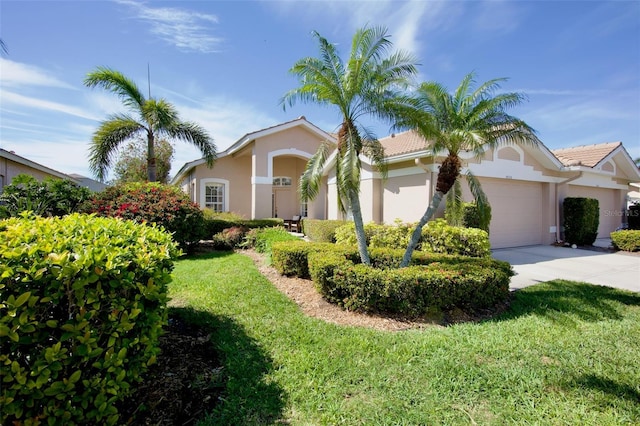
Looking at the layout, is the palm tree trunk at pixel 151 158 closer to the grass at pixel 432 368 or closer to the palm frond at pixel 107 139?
the palm frond at pixel 107 139

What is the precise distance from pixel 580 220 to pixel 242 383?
56.6 feet

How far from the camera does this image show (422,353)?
155 inches

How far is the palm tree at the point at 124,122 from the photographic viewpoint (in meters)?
13.6

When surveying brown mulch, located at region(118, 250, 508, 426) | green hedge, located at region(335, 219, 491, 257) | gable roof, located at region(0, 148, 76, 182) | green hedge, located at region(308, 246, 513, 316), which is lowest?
brown mulch, located at region(118, 250, 508, 426)

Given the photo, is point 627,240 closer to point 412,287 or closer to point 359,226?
point 359,226

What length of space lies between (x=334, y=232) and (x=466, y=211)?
193 inches

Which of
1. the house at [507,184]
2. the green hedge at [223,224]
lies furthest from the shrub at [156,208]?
the house at [507,184]

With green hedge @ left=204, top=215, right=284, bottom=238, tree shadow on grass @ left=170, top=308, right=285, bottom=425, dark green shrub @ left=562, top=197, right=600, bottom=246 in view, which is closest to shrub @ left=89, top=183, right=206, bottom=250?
green hedge @ left=204, top=215, right=284, bottom=238

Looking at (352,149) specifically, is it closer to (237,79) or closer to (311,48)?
(311,48)

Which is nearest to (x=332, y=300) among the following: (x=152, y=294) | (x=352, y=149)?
(x=352, y=149)

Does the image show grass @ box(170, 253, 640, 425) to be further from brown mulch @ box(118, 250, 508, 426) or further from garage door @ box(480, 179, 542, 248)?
garage door @ box(480, 179, 542, 248)

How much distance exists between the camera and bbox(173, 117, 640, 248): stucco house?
12.2 meters

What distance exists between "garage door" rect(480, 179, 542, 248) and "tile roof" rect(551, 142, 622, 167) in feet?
7.98

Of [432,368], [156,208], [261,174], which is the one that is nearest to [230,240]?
[156,208]
